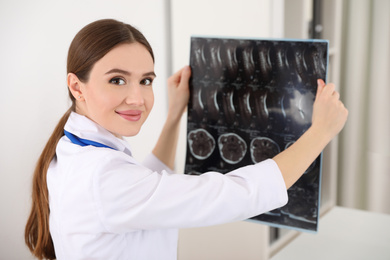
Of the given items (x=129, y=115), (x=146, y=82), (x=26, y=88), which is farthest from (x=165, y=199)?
(x=26, y=88)

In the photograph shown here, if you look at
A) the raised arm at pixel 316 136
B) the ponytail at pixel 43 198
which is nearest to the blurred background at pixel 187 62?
the ponytail at pixel 43 198

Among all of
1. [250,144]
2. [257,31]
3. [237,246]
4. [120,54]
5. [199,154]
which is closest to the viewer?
[120,54]

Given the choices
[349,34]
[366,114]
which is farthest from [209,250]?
[349,34]

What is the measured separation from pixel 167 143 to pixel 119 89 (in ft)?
1.56

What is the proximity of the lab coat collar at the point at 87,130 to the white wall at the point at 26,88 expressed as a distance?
0.41m

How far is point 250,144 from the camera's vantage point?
1.47 metres

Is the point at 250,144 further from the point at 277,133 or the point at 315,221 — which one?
the point at 315,221

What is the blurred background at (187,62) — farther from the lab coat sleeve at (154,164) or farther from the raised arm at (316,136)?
the raised arm at (316,136)

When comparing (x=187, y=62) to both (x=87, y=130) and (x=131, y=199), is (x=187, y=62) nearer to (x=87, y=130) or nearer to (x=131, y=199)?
(x=87, y=130)

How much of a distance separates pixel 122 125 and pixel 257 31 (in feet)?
2.90

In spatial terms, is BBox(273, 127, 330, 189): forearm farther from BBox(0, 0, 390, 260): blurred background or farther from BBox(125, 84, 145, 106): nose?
BBox(0, 0, 390, 260): blurred background

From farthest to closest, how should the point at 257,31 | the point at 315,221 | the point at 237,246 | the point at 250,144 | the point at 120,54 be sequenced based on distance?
the point at 237,246 → the point at 257,31 → the point at 250,144 → the point at 315,221 → the point at 120,54

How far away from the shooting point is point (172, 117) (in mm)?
1582

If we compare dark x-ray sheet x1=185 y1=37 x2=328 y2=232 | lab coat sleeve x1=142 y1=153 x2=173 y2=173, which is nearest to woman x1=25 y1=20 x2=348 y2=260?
dark x-ray sheet x1=185 y1=37 x2=328 y2=232
